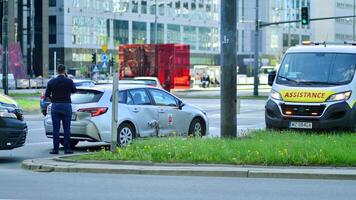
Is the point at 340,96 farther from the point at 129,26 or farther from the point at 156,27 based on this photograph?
the point at 129,26

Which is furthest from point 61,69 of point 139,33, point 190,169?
point 139,33

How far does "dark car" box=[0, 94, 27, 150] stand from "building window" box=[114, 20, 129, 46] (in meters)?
92.7

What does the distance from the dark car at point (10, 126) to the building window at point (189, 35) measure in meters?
106

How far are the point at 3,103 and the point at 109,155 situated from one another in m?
2.52

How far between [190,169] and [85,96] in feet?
15.7

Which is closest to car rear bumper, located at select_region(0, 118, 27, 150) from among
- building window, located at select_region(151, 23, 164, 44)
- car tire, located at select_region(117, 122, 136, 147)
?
car tire, located at select_region(117, 122, 136, 147)

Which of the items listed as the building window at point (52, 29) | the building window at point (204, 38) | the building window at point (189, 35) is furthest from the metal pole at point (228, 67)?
the building window at point (204, 38)

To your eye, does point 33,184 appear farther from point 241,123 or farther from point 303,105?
point 241,123

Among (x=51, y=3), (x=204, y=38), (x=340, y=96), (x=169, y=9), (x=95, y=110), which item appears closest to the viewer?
(x=95, y=110)

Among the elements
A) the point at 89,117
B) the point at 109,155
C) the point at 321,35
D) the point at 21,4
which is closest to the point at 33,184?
the point at 109,155

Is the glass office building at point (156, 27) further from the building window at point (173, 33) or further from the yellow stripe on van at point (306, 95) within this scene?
the yellow stripe on van at point (306, 95)

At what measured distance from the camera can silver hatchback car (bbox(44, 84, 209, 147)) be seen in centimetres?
1495

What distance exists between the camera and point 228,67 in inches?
583

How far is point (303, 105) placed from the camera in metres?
16.0
